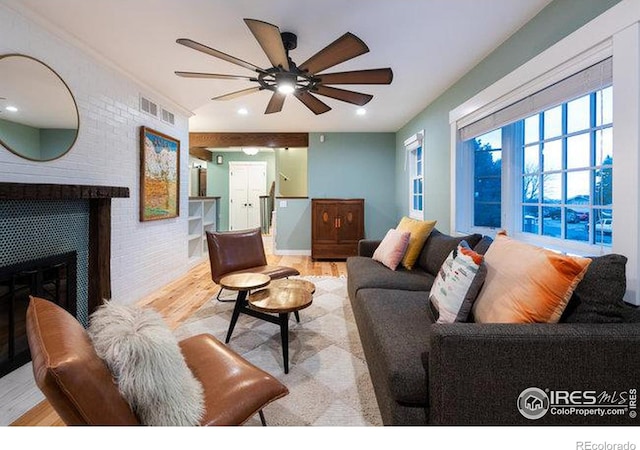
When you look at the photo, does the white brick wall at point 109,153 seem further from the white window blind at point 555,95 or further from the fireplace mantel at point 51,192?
the white window blind at point 555,95

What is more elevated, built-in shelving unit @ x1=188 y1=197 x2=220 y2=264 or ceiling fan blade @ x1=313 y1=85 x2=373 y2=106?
ceiling fan blade @ x1=313 y1=85 x2=373 y2=106

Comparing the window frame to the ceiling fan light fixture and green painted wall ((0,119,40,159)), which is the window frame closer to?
the ceiling fan light fixture

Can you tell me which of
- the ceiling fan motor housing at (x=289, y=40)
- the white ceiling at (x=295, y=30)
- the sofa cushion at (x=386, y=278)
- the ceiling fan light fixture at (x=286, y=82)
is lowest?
the sofa cushion at (x=386, y=278)

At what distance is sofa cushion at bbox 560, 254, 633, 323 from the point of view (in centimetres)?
112

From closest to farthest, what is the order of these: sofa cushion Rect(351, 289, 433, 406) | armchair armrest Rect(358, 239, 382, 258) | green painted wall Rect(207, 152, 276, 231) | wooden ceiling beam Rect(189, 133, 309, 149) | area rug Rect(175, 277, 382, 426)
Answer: sofa cushion Rect(351, 289, 433, 406), area rug Rect(175, 277, 382, 426), armchair armrest Rect(358, 239, 382, 258), wooden ceiling beam Rect(189, 133, 309, 149), green painted wall Rect(207, 152, 276, 231)

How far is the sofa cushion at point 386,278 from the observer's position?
2.33 m

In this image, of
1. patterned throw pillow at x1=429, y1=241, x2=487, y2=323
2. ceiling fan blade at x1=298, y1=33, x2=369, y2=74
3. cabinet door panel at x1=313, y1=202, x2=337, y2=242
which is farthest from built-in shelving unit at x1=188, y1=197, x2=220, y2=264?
patterned throw pillow at x1=429, y1=241, x2=487, y2=323

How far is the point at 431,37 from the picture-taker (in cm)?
231

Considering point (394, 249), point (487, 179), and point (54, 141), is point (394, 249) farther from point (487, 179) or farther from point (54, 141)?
point (54, 141)

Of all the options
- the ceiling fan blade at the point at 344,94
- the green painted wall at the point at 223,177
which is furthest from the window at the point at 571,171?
the green painted wall at the point at 223,177

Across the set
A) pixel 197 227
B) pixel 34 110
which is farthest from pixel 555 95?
pixel 197 227

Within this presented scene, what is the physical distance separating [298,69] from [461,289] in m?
1.85

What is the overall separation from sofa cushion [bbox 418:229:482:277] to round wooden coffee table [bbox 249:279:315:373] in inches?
43.4

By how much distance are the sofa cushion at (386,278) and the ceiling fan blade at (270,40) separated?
5.72 feet
